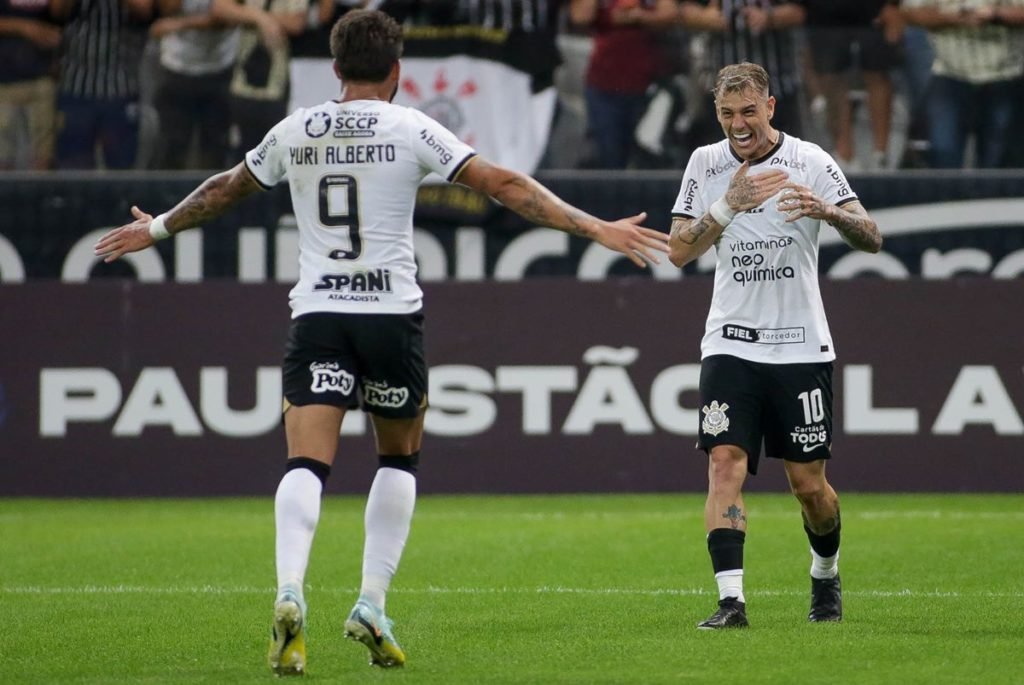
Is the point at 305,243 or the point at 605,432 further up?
the point at 305,243

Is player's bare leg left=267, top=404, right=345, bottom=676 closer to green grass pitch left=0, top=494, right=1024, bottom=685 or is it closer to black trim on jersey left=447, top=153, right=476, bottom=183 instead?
green grass pitch left=0, top=494, right=1024, bottom=685

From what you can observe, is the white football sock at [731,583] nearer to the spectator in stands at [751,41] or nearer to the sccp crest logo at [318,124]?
the sccp crest logo at [318,124]

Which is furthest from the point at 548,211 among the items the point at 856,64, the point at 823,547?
the point at 856,64

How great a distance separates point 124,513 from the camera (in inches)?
505

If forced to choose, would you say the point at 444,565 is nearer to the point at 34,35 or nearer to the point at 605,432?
the point at 605,432

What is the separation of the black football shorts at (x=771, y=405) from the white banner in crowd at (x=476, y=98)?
752 cm

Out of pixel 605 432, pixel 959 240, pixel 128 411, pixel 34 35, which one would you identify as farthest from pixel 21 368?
pixel 959 240

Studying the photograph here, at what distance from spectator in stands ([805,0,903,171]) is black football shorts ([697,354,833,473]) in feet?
25.2

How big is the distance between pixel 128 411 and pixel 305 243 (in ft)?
25.3

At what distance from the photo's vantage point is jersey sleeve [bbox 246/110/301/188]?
6207 millimetres

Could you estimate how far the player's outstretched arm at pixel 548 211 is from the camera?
605cm

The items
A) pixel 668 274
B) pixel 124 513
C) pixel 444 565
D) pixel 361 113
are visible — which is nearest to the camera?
pixel 361 113

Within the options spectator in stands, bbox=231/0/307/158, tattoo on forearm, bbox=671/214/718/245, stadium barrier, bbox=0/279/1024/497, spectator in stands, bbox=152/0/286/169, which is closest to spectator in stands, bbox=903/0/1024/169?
stadium barrier, bbox=0/279/1024/497

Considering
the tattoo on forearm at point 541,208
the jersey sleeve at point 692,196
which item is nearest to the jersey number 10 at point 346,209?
the tattoo on forearm at point 541,208
